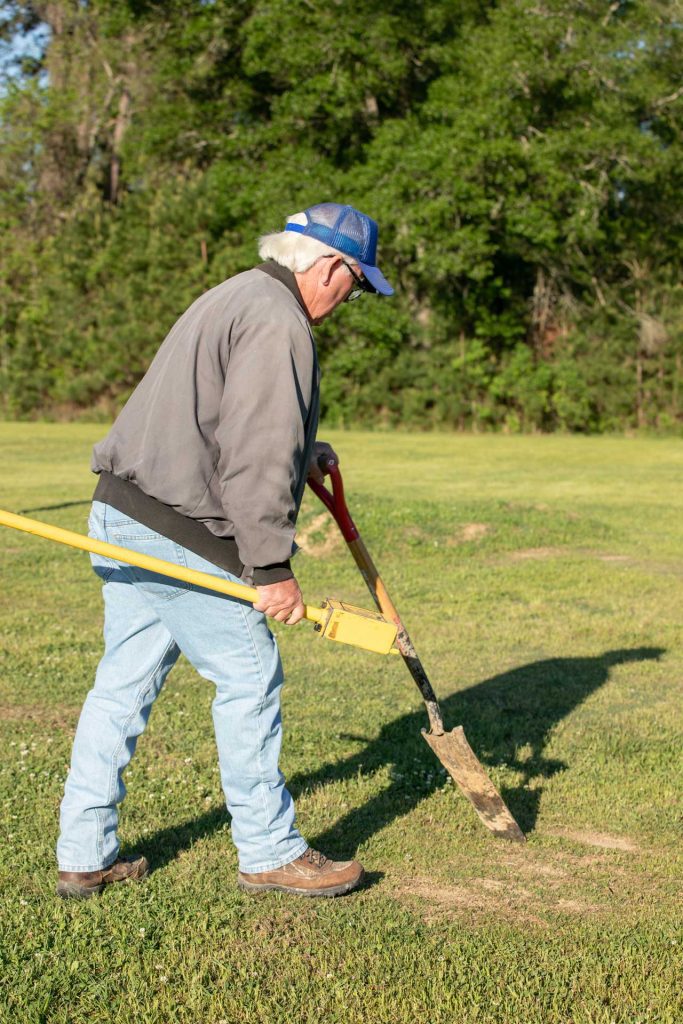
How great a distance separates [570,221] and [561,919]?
24.8m

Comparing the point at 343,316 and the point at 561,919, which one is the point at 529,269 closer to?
the point at 343,316

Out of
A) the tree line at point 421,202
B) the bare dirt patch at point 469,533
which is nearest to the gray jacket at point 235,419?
the bare dirt patch at point 469,533

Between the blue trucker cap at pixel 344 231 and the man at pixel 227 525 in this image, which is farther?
the blue trucker cap at pixel 344 231

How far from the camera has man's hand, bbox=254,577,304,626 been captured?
3.53m

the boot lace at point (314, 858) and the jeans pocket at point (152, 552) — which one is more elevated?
the jeans pocket at point (152, 552)

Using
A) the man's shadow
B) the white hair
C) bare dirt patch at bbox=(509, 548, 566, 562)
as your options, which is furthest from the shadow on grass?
bare dirt patch at bbox=(509, 548, 566, 562)

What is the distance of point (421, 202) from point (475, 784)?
79.2ft

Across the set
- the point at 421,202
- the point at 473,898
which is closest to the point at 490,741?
the point at 473,898

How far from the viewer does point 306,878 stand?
3.86 m

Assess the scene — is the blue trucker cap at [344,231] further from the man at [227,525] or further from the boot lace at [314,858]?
the boot lace at [314,858]

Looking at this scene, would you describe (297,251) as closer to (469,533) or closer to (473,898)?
(473,898)

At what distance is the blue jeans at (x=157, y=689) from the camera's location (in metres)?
3.69

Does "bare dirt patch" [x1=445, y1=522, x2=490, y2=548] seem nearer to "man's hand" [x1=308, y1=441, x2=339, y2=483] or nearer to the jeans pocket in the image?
"man's hand" [x1=308, y1=441, x2=339, y2=483]

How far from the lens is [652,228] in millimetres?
28734
